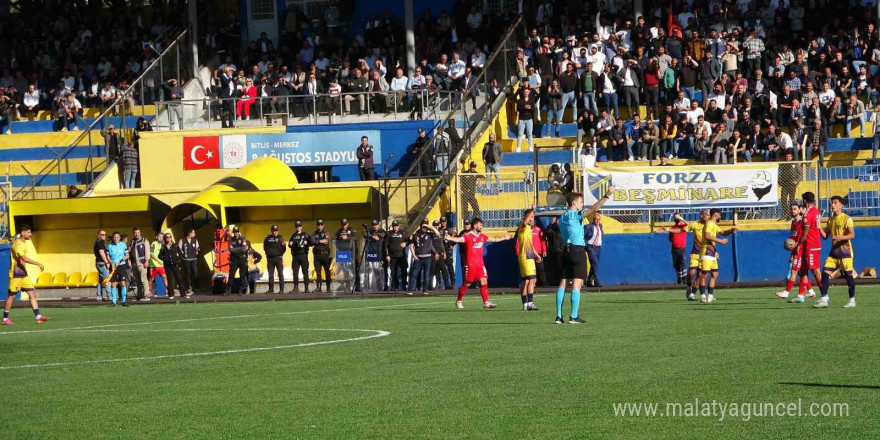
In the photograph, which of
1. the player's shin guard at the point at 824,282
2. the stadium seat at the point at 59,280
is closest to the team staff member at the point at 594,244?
the player's shin guard at the point at 824,282

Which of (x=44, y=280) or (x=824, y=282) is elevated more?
(x=824, y=282)

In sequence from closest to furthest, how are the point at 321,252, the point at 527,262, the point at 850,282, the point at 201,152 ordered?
the point at 850,282, the point at 527,262, the point at 321,252, the point at 201,152

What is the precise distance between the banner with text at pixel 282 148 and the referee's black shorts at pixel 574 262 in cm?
2097

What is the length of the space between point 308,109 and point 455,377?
27.9 metres

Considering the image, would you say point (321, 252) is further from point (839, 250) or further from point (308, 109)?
point (839, 250)

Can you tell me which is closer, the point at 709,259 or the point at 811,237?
the point at 811,237

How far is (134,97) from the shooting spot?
1652 inches

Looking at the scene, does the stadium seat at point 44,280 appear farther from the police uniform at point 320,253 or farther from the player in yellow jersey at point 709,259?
the player in yellow jersey at point 709,259

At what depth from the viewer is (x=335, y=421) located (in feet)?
32.2

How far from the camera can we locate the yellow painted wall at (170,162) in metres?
38.8

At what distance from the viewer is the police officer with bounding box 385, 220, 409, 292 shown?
108 feet

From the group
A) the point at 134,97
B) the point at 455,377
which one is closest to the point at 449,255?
the point at 134,97

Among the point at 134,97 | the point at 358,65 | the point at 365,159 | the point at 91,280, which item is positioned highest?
the point at 358,65

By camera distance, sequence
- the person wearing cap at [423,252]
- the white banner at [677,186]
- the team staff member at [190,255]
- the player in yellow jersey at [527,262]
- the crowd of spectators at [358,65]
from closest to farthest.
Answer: the player in yellow jersey at [527,262], the person wearing cap at [423,252], the white banner at [677,186], the team staff member at [190,255], the crowd of spectators at [358,65]
